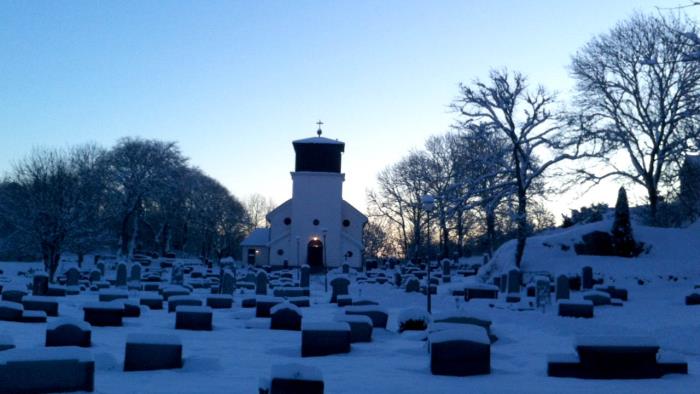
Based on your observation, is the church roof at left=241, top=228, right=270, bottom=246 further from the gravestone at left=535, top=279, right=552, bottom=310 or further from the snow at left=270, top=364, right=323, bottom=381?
the snow at left=270, top=364, right=323, bottom=381

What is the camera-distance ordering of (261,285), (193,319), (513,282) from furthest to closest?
(261,285) → (513,282) → (193,319)

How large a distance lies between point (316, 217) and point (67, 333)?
42.3 metres

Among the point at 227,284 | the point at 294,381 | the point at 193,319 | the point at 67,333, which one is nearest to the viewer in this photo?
the point at 294,381

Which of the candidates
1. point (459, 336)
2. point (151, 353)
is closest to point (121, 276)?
point (151, 353)

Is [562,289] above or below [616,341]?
above

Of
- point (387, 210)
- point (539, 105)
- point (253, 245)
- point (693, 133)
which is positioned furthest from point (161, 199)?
point (693, 133)

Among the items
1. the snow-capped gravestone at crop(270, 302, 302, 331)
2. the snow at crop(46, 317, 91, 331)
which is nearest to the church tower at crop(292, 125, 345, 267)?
the snow-capped gravestone at crop(270, 302, 302, 331)

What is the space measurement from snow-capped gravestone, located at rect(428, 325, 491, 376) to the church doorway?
142 ft

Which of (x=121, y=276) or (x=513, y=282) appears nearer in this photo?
(x=513, y=282)

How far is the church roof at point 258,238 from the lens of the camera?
57344 millimetres

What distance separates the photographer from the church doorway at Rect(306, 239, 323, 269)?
5119 cm

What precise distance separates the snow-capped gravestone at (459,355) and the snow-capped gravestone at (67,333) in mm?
5284

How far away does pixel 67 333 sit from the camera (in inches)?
379

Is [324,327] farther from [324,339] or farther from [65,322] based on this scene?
[65,322]
